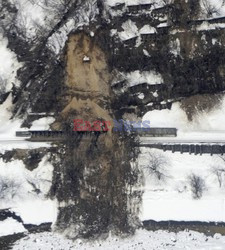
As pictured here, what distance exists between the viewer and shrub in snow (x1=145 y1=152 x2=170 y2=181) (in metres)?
50.6

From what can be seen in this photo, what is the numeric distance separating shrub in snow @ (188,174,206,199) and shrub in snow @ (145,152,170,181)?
2464 mm

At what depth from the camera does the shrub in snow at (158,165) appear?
5062 cm

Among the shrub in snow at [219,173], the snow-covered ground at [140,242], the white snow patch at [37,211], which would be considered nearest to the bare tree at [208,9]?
the shrub in snow at [219,173]

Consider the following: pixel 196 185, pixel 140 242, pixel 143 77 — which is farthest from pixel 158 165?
pixel 143 77

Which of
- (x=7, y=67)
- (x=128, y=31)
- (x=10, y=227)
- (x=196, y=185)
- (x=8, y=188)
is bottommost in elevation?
(x=10, y=227)

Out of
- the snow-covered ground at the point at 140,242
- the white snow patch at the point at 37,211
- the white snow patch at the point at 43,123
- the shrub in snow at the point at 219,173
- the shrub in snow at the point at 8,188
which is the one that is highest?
the white snow patch at the point at 43,123

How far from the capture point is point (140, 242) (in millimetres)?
49125

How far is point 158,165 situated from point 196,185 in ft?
13.2

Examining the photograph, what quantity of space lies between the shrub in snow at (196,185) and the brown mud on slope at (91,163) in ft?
17.3

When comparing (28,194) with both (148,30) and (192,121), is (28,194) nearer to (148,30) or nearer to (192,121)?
(192,121)

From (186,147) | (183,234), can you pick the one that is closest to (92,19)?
(186,147)

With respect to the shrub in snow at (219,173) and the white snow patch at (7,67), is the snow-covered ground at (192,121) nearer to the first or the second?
the shrub in snow at (219,173)

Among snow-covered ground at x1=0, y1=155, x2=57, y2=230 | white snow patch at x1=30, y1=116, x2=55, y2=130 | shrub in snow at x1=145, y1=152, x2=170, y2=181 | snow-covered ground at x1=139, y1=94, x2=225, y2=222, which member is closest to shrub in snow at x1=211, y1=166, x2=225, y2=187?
snow-covered ground at x1=139, y1=94, x2=225, y2=222

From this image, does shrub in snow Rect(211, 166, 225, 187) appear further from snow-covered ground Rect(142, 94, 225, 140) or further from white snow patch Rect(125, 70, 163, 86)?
white snow patch Rect(125, 70, 163, 86)
